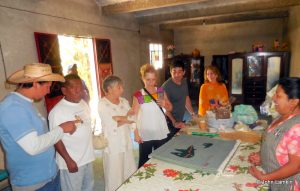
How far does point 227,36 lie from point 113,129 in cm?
726

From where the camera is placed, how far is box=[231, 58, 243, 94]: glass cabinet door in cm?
671

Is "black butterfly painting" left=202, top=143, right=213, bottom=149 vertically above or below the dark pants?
above

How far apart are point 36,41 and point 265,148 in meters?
3.46

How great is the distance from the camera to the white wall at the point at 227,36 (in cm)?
735

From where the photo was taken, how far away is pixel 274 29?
23.9ft

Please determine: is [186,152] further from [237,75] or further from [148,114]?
[237,75]

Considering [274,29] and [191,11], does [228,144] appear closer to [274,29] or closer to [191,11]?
[191,11]

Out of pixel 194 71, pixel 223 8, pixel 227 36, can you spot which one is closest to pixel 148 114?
pixel 223 8

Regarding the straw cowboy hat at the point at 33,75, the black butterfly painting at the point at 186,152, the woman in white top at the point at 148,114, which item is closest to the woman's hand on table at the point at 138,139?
the woman in white top at the point at 148,114

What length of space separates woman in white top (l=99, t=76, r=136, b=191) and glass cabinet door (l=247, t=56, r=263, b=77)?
5.68 metres

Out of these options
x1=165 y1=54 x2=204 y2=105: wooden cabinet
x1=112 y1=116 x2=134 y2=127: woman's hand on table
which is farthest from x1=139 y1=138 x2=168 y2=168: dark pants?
x1=165 y1=54 x2=204 y2=105: wooden cabinet

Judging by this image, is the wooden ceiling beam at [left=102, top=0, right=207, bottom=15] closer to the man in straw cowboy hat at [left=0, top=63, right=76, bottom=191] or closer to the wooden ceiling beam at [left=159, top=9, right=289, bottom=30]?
the wooden ceiling beam at [left=159, top=9, right=289, bottom=30]

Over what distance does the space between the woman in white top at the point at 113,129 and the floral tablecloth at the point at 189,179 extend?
0.73 meters

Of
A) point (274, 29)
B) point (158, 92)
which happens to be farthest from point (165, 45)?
point (158, 92)
